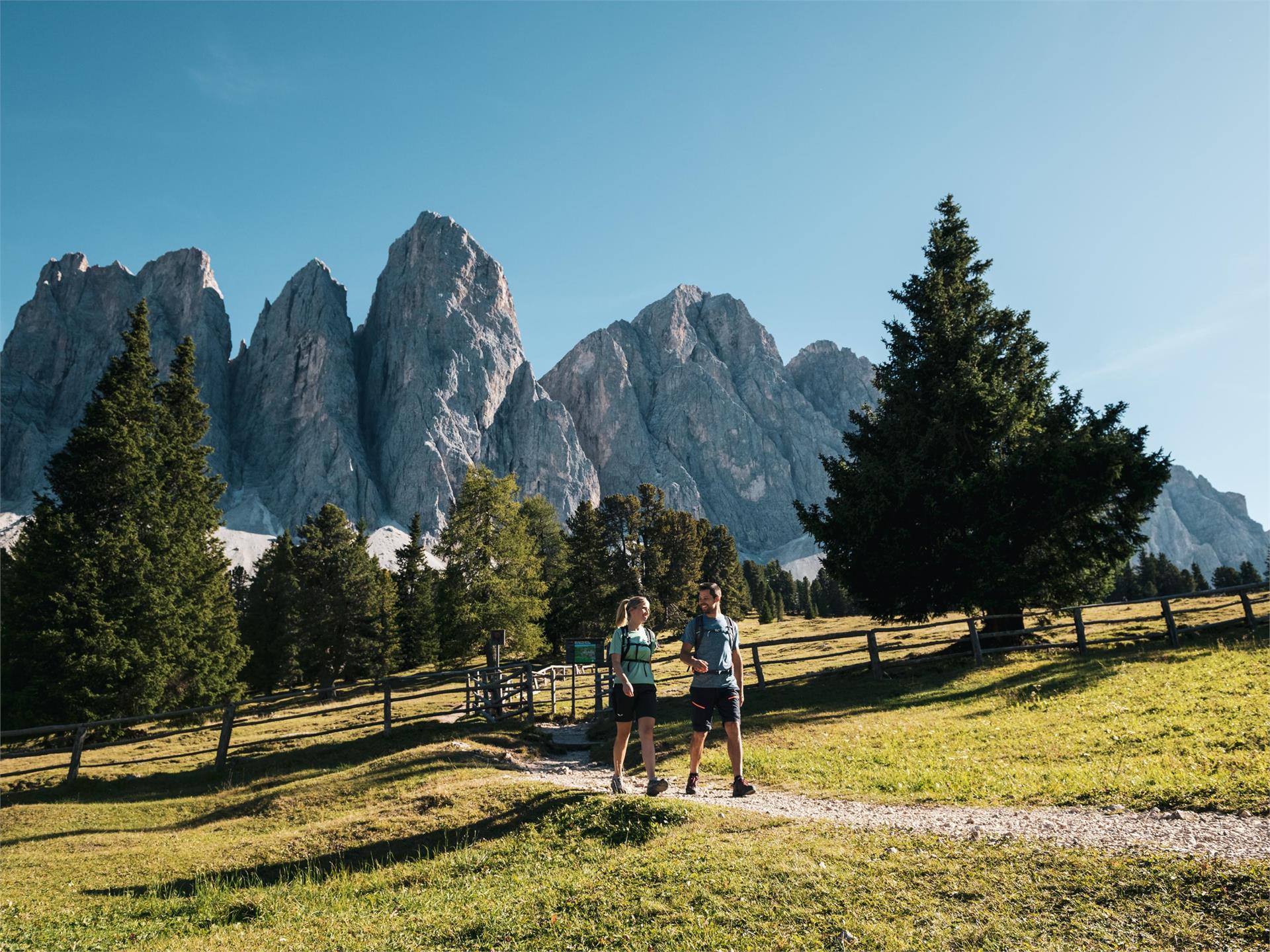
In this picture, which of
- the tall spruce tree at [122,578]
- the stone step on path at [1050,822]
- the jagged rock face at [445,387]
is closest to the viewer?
the stone step on path at [1050,822]

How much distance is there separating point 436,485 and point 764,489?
308 ft

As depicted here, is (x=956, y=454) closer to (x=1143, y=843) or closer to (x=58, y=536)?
(x=1143, y=843)

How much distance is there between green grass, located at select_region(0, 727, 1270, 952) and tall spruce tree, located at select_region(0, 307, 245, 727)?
45.5 ft

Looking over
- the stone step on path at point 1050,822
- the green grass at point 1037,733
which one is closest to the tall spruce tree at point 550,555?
the green grass at point 1037,733

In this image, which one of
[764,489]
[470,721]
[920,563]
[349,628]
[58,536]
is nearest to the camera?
[470,721]

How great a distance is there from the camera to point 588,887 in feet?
18.7

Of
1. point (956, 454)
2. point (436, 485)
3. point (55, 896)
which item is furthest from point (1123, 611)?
point (436, 485)

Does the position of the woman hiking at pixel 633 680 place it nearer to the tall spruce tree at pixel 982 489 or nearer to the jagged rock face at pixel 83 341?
the tall spruce tree at pixel 982 489

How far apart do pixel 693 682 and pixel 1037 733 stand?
20.7 feet

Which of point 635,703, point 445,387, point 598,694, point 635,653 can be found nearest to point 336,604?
point 598,694

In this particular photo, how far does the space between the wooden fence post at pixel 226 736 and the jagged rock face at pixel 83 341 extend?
14053 centimetres

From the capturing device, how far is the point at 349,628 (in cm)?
4306

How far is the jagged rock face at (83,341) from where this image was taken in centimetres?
13150

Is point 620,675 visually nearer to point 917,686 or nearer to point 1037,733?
point 1037,733
